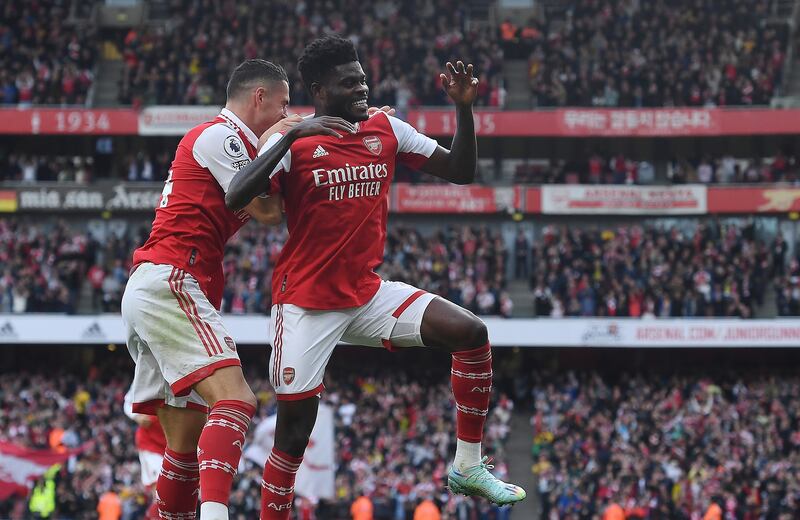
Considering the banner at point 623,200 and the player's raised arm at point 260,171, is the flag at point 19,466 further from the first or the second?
the player's raised arm at point 260,171

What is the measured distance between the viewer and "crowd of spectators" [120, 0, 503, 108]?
3450 cm

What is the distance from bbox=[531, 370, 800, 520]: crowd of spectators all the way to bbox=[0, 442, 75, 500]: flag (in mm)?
9845

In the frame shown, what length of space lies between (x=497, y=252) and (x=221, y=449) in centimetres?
2560

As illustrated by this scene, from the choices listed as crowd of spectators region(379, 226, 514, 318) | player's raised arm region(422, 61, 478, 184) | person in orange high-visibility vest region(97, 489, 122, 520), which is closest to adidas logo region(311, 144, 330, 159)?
player's raised arm region(422, 61, 478, 184)

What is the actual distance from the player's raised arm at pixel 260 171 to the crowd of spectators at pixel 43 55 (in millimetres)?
29925

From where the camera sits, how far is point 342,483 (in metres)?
23.5

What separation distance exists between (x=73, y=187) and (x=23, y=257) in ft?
10.5

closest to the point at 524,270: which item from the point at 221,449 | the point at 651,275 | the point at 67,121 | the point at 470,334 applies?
the point at 651,275

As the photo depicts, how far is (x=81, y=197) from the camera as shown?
34344 millimetres

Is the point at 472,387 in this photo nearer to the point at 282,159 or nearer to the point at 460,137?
the point at 460,137

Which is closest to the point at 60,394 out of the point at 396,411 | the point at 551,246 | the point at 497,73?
the point at 396,411

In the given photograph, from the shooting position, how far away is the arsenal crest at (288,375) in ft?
23.3

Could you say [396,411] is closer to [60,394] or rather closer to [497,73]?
[60,394]

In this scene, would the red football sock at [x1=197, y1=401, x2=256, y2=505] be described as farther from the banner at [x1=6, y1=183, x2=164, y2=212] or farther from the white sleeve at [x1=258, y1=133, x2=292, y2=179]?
the banner at [x1=6, y1=183, x2=164, y2=212]
